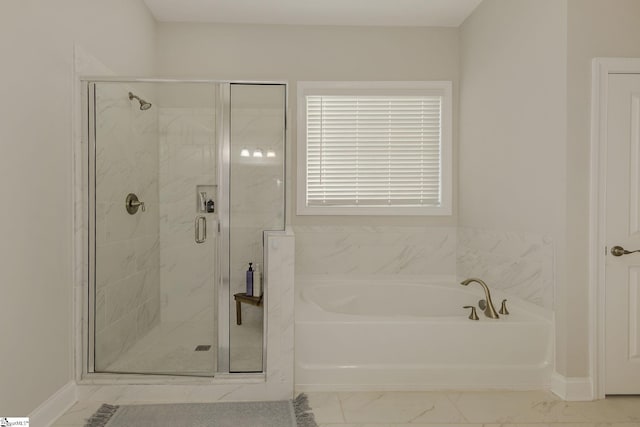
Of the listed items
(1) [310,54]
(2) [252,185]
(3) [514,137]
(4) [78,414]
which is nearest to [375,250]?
(3) [514,137]

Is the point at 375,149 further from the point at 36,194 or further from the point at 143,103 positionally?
the point at 36,194

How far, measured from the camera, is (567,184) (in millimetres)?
2422

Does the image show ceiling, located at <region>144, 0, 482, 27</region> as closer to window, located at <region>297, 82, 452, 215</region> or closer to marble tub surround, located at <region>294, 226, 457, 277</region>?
window, located at <region>297, 82, 452, 215</region>

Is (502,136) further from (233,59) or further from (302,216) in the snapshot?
(233,59)

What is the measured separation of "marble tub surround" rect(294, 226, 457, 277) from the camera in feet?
12.3

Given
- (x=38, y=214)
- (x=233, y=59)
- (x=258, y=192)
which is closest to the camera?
(x=38, y=214)

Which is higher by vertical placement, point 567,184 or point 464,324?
point 567,184

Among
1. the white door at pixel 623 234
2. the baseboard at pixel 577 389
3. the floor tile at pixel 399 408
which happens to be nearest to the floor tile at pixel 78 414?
the floor tile at pixel 399 408

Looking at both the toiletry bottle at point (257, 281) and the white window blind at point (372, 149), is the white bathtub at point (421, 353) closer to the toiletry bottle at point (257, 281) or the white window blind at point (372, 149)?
the toiletry bottle at point (257, 281)

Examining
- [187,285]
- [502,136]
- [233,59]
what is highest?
[233,59]

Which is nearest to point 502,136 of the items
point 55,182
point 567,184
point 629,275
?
point 567,184

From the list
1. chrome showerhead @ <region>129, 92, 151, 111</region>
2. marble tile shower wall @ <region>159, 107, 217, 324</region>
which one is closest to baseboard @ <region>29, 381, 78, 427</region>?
marble tile shower wall @ <region>159, 107, 217, 324</region>

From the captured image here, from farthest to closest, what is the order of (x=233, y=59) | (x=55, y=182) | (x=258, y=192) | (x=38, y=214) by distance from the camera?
1. (x=233, y=59)
2. (x=258, y=192)
3. (x=55, y=182)
4. (x=38, y=214)

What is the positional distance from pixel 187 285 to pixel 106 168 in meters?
0.82
